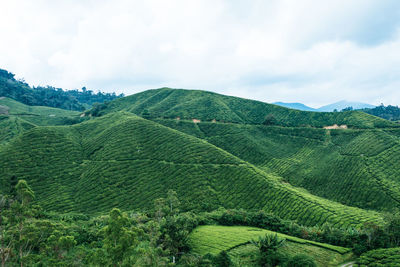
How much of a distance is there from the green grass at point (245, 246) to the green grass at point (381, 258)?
272cm

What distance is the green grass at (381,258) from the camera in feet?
79.7

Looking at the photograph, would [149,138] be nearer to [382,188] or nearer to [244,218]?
[244,218]

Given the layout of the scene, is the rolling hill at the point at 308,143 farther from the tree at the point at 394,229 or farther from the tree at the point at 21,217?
the tree at the point at 21,217

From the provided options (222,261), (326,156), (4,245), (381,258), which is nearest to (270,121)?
(326,156)

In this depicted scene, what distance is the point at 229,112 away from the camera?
4050 inches

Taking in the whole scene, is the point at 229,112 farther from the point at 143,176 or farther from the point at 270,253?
the point at 270,253

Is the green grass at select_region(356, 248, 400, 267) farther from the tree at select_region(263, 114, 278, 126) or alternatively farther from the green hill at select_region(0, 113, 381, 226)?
the tree at select_region(263, 114, 278, 126)

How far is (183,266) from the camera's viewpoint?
26312 mm

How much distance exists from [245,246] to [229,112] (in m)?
75.6

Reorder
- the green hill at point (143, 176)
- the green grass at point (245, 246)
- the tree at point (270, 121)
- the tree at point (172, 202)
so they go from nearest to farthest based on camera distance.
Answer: the green grass at point (245, 246), the tree at point (172, 202), the green hill at point (143, 176), the tree at point (270, 121)

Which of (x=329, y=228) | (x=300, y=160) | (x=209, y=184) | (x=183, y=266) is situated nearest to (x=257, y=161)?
(x=300, y=160)

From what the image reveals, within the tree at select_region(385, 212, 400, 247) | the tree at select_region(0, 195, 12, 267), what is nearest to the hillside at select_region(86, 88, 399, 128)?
the tree at select_region(385, 212, 400, 247)

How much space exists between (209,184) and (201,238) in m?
16.8

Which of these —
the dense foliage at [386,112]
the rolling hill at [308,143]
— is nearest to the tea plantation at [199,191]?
the rolling hill at [308,143]
